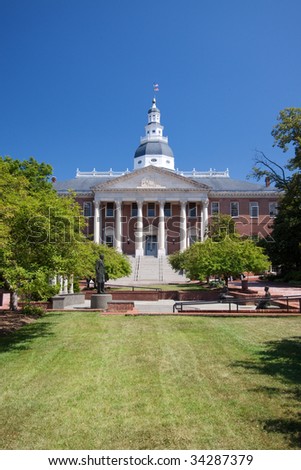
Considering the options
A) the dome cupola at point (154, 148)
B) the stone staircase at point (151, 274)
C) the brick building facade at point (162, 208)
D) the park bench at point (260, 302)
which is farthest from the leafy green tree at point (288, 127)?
the dome cupola at point (154, 148)

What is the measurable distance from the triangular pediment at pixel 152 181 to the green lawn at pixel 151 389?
46.6 meters

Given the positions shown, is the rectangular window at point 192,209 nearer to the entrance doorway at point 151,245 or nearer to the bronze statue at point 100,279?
the entrance doorway at point 151,245

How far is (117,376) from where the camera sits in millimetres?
7770

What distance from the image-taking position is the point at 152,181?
58.0 metres

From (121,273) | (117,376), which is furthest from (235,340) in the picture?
(121,273)

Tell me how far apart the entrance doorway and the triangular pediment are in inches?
303

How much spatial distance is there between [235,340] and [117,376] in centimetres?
436

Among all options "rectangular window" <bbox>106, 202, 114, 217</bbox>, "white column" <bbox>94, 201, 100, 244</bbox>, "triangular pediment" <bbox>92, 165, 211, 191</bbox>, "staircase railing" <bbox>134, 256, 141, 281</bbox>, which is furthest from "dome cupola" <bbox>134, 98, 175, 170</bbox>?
"staircase railing" <bbox>134, 256, 141, 281</bbox>

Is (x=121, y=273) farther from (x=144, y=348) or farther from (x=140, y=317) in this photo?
(x=144, y=348)

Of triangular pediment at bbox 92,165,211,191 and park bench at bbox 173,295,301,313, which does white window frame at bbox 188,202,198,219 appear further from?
park bench at bbox 173,295,301,313

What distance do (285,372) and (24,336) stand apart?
754 centimetres

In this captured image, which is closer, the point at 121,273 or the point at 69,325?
the point at 69,325

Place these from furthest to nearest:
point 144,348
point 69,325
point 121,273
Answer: point 121,273 → point 69,325 → point 144,348

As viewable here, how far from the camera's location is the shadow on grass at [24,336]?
10.4 m
